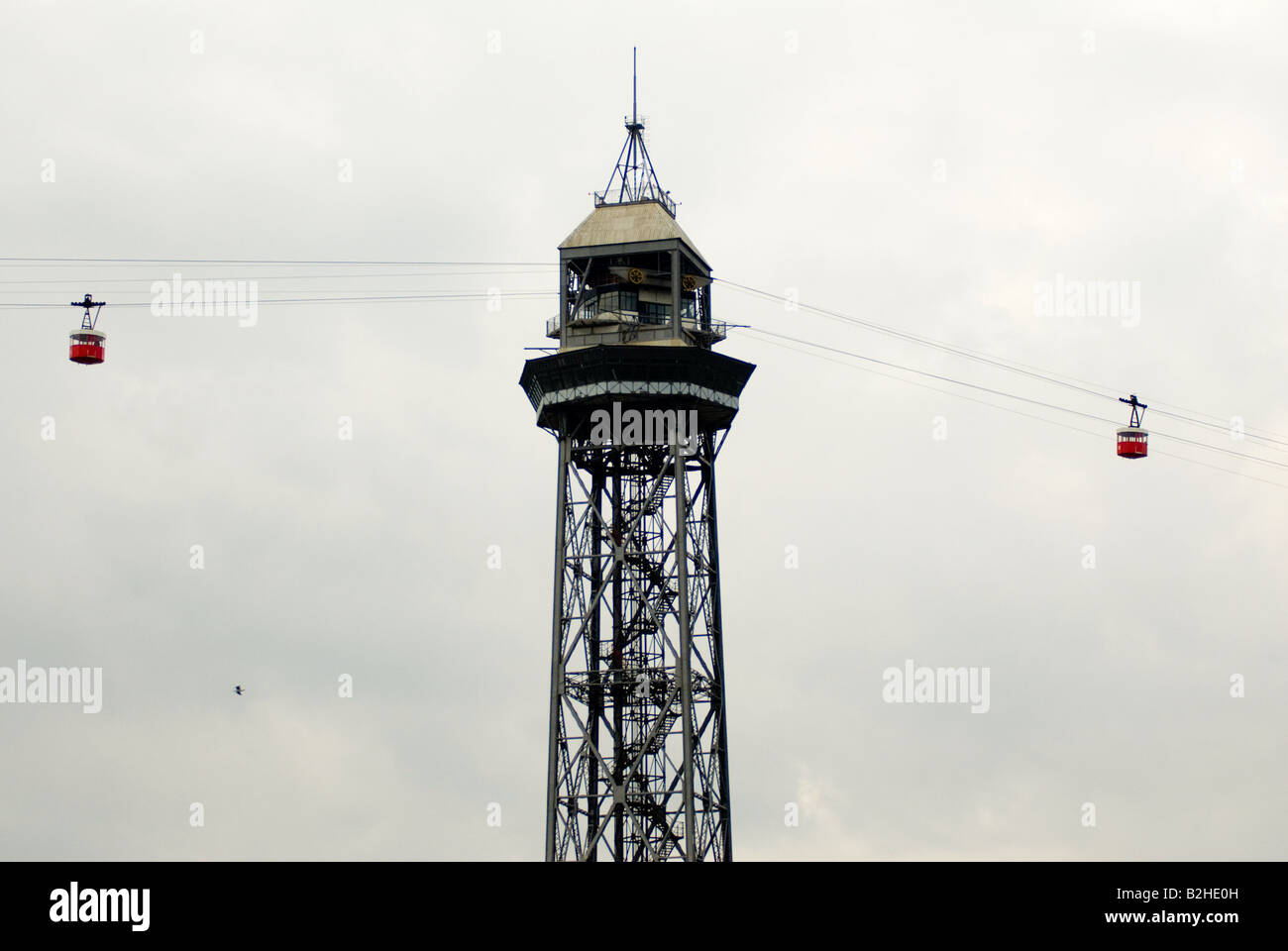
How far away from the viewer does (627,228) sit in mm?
138000

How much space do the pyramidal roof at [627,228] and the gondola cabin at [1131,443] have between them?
114 feet

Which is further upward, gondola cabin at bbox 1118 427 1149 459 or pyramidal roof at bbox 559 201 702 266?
pyramidal roof at bbox 559 201 702 266

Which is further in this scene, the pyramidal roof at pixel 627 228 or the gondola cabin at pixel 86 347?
the pyramidal roof at pixel 627 228

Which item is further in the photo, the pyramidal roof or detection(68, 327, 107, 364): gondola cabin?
the pyramidal roof

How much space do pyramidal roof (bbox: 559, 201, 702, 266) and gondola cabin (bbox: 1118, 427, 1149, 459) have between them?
1368 inches

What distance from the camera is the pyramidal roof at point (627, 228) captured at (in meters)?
137

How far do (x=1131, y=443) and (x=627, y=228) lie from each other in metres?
38.2

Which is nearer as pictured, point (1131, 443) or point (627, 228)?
point (1131, 443)

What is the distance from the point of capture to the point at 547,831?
133m

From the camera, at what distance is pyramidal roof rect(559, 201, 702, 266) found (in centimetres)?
13738
